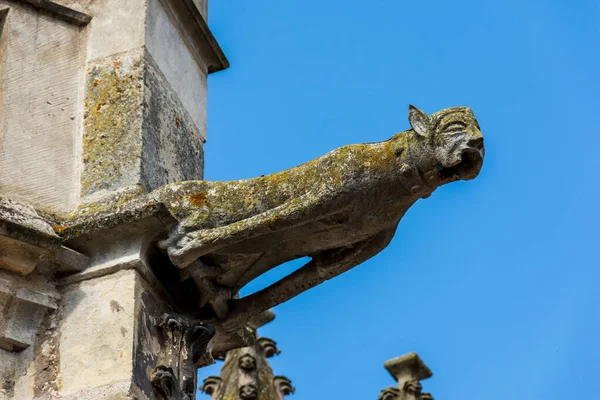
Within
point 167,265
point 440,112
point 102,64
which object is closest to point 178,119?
point 102,64

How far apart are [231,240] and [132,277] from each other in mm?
445

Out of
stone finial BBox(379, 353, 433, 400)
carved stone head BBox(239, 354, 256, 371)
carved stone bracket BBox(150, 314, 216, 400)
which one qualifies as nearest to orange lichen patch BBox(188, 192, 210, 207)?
carved stone bracket BBox(150, 314, 216, 400)

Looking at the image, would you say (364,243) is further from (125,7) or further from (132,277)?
(125,7)

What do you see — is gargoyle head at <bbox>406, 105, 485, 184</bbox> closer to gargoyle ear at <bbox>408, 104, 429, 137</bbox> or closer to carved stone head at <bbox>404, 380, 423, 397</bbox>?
gargoyle ear at <bbox>408, 104, 429, 137</bbox>

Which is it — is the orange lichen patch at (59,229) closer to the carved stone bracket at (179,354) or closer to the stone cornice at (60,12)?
the carved stone bracket at (179,354)

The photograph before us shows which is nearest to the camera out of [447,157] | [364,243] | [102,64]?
[447,157]

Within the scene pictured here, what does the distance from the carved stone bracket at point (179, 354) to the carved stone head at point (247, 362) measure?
4990 mm

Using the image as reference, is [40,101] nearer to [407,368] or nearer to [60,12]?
[60,12]

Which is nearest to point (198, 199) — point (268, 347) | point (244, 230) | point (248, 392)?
point (244, 230)

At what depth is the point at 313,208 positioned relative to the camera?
277 inches

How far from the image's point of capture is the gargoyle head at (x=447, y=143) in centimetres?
691

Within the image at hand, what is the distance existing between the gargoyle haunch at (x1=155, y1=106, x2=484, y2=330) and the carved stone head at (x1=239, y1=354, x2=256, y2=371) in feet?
15.8

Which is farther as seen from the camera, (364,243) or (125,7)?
(125,7)

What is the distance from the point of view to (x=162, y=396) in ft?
22.8
